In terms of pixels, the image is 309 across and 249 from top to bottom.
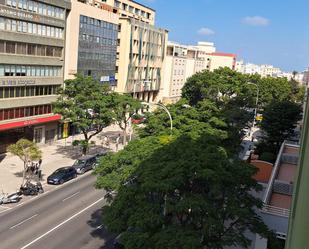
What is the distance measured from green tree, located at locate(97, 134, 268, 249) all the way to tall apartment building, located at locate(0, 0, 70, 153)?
29.9 meters

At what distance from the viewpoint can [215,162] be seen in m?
20.8

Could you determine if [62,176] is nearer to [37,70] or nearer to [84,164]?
[84,164]

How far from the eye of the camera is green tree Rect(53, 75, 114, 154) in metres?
47.6

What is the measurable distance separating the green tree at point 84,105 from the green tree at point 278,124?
22.9m

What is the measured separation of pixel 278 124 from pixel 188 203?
136 ft

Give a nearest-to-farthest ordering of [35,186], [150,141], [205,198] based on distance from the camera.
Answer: [205,198], [150,141], [35,186]

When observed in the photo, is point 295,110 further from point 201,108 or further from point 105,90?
point 105,90

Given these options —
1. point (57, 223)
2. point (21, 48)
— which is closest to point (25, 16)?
point (21, 48)

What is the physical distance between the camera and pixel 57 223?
31.6 meters

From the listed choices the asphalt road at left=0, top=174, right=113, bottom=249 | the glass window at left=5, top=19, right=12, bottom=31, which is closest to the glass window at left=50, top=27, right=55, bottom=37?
the glass window at left=5, top=19, right=12, bottom=31

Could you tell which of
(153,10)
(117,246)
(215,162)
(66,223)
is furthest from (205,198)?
(153,10)

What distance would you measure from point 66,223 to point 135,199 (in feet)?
40.3

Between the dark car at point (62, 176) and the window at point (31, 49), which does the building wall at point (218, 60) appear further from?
the dark car at point (62, 176)

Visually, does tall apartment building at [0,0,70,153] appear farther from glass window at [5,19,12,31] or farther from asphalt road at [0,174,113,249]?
asphalt road at [0,174,113,249]
